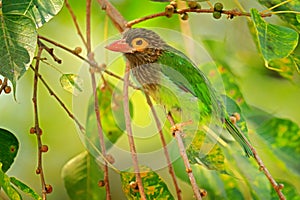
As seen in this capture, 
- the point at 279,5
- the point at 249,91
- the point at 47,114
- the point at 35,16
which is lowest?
the point at 249,91

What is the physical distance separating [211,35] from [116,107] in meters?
0.63

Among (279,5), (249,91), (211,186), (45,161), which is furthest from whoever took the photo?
(45,161)

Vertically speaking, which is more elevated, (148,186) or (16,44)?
(16,44)

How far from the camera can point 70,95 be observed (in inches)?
100

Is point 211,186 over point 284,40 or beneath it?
beneath

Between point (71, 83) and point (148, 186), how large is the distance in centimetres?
24

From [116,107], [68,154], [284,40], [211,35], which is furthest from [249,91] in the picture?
[284,40]

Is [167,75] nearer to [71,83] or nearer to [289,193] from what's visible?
[71,83]

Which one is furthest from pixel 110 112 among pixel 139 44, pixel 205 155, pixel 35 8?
pixel 35 8

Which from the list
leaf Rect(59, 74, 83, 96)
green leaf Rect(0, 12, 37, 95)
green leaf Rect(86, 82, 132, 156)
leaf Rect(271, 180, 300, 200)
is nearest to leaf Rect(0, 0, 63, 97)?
green leaf Rect(0, 12, 37, 95)

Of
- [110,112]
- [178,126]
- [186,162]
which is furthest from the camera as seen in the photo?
[110,112]

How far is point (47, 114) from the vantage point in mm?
2689

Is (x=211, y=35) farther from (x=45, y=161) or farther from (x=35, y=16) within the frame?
(x=35, y=16)

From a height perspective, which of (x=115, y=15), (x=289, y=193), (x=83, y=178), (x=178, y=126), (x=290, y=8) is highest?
(x=115, y=15)
